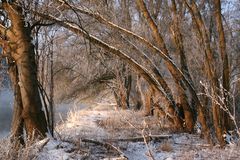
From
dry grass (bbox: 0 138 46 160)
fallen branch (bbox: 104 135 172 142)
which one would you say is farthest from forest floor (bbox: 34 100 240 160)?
dry grass (bbox: 0 138 46 160)

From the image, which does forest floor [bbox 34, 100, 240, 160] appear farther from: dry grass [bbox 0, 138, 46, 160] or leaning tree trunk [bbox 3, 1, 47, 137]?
leaning tree trunk [bbox 3, 1, 47, 137]

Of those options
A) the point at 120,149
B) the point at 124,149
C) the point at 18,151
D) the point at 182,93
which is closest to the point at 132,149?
the point at 124,149

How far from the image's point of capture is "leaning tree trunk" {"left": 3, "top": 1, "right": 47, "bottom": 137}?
29.3ft

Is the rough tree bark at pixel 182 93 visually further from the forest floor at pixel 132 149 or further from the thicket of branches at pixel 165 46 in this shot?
the forest floor at pixel 132 149

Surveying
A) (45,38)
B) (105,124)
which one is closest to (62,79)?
(105,124)

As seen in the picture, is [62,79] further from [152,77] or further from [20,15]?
[20,15]

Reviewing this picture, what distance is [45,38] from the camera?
10398mm

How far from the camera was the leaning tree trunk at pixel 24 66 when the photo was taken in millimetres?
8945

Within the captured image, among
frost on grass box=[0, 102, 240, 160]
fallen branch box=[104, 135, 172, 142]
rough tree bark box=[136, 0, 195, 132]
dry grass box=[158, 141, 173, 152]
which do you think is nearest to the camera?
frost on grass box=[0, 102, 240, 160]

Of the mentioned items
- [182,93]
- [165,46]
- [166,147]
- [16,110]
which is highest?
[165,46]

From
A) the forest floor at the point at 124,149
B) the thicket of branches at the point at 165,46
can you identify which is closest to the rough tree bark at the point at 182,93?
the thicket of branches at the point at 165,46

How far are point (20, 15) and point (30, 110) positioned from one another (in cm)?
188

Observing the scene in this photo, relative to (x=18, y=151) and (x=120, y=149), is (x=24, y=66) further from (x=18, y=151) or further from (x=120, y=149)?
(x=120, y=149)

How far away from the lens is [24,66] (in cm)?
900
